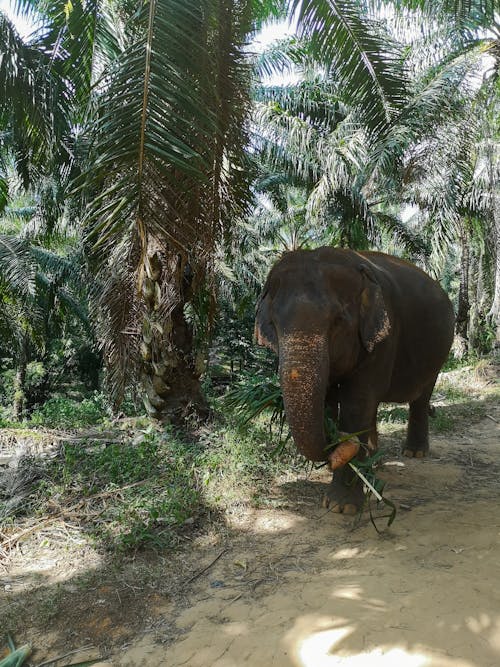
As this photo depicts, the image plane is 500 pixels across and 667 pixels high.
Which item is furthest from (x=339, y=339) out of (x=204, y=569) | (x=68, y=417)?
(x=68, y=417)

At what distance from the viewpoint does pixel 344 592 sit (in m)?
3.67

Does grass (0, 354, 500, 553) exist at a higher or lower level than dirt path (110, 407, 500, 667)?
higher

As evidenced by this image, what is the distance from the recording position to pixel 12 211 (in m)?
20.2

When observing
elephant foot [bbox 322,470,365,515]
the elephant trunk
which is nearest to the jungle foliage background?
elephant foot [bbox 322,470,365,515]

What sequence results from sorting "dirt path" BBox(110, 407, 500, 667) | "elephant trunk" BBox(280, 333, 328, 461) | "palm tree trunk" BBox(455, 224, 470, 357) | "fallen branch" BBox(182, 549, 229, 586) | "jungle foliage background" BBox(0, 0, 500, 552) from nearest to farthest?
"dirt path" BBox(110, 407, 500, 667)
"elephant trunk" BBox(280, 333, 328, 461)
"fallen branch" BBox(182, 549, 229, 586)
"jungle foliage background" BBox(0, 0, 500, 552)
"palm tree trunk" BBox(455, 224, 470, 357)

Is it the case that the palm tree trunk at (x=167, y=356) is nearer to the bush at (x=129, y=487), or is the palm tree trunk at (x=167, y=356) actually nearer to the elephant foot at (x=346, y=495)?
the bush at (x=129, y=487)

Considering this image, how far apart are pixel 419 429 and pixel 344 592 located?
352cm

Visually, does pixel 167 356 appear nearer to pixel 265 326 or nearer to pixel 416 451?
pixel 265 326

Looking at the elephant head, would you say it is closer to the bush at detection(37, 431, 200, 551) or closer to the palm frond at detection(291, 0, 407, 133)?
the bush at detection(37, 431, 200, 551)

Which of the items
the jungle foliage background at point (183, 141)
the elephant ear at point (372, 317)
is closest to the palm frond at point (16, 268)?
the jungle foliage background at point (183, 141)

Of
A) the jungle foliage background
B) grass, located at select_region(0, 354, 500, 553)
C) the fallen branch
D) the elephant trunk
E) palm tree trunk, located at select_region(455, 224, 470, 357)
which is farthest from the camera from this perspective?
palm tree trunk, located at select_region(455, 224, 470, 357)

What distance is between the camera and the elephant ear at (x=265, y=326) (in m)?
4.62

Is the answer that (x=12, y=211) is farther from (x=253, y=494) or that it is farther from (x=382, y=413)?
(x=253, y=494)

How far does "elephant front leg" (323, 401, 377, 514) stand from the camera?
4.88 m
